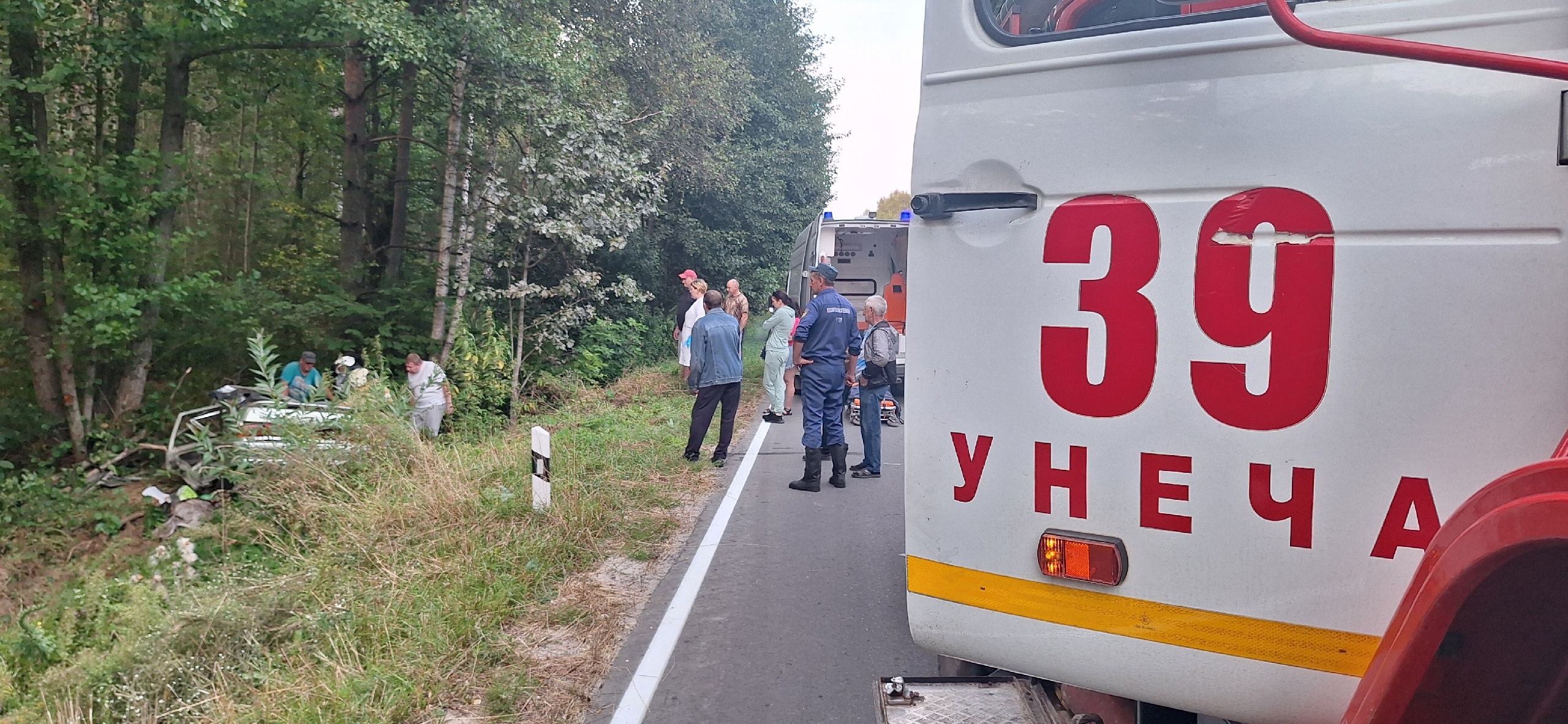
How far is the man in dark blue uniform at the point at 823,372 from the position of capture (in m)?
8.91

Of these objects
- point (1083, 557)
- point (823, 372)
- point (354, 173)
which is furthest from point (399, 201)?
point (1083, 557)

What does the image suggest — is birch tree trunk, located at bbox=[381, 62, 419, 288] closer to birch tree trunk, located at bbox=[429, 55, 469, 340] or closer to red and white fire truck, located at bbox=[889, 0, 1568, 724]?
birch tree trunk, located at bbox=[429, 55, 469, 340]

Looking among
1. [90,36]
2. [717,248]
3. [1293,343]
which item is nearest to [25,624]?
[90,36]

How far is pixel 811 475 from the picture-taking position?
9102 millimetres

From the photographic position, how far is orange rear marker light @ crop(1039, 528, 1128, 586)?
225 cm

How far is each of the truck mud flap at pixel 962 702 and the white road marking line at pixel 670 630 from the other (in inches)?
72.4

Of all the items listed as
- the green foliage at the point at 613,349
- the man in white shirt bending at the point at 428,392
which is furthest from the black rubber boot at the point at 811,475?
the green foliage at the point at 613,349

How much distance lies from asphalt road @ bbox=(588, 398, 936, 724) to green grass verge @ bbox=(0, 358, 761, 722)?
548 mm

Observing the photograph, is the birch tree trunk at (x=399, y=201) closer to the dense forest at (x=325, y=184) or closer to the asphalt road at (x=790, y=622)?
the dense forest at (x=325, y=184)

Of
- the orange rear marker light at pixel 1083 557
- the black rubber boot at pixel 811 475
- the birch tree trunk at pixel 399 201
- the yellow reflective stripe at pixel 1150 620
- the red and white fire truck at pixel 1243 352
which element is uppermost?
the birch tree trunk at pixel 399 201

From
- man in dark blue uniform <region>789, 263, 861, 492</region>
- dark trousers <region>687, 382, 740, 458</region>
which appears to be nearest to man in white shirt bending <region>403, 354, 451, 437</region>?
dark trousers <region>687, 382, 740, 458</region>

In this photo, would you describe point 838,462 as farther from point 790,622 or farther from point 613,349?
point 613,349

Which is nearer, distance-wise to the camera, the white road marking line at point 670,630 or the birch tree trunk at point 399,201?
the white road marking line at point 670,630

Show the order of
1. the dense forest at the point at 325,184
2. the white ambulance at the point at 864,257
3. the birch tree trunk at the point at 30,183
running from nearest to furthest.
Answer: the birch tree trunk at the point at 30,183 < the dense forest at the point at 325,184 < the white ambulance at the point at 864,257
